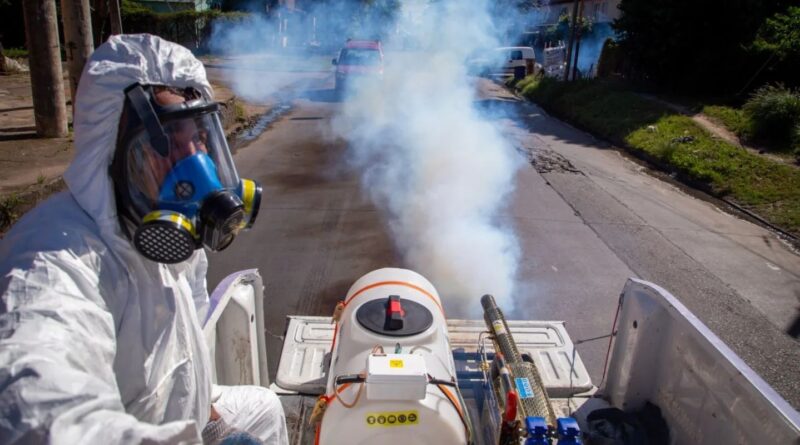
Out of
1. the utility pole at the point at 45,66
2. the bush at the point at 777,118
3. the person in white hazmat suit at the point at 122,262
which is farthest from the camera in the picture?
the bush at the point at 777,118

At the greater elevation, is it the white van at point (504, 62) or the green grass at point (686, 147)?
the white van at point (504, 62)

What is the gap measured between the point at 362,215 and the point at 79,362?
19.6 ft

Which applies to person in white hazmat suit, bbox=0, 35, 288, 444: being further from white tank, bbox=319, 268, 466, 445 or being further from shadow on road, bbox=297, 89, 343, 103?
shadow on road, bbox=297, 89, 343, 103

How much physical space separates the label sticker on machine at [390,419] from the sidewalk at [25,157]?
5320mm

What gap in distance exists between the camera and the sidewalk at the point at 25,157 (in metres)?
6.10

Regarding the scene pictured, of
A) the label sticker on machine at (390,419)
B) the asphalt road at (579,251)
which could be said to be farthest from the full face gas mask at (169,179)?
the asphalt road at (579,251)

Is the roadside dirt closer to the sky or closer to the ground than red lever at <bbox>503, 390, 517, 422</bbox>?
closer to the ground

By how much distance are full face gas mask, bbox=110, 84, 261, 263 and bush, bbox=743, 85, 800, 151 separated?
12.9 metres

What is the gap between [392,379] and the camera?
2.20 metres

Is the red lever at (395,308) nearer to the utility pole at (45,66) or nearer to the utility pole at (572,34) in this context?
the utility pole at (45,66)

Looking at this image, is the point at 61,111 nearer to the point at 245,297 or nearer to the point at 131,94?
the point at 245,297

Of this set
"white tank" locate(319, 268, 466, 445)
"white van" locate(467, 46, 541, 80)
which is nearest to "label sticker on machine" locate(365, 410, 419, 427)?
"white tank" locate(319, 268, 466, 445)

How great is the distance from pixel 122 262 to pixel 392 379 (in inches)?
43.6

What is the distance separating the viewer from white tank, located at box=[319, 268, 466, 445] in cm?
223
